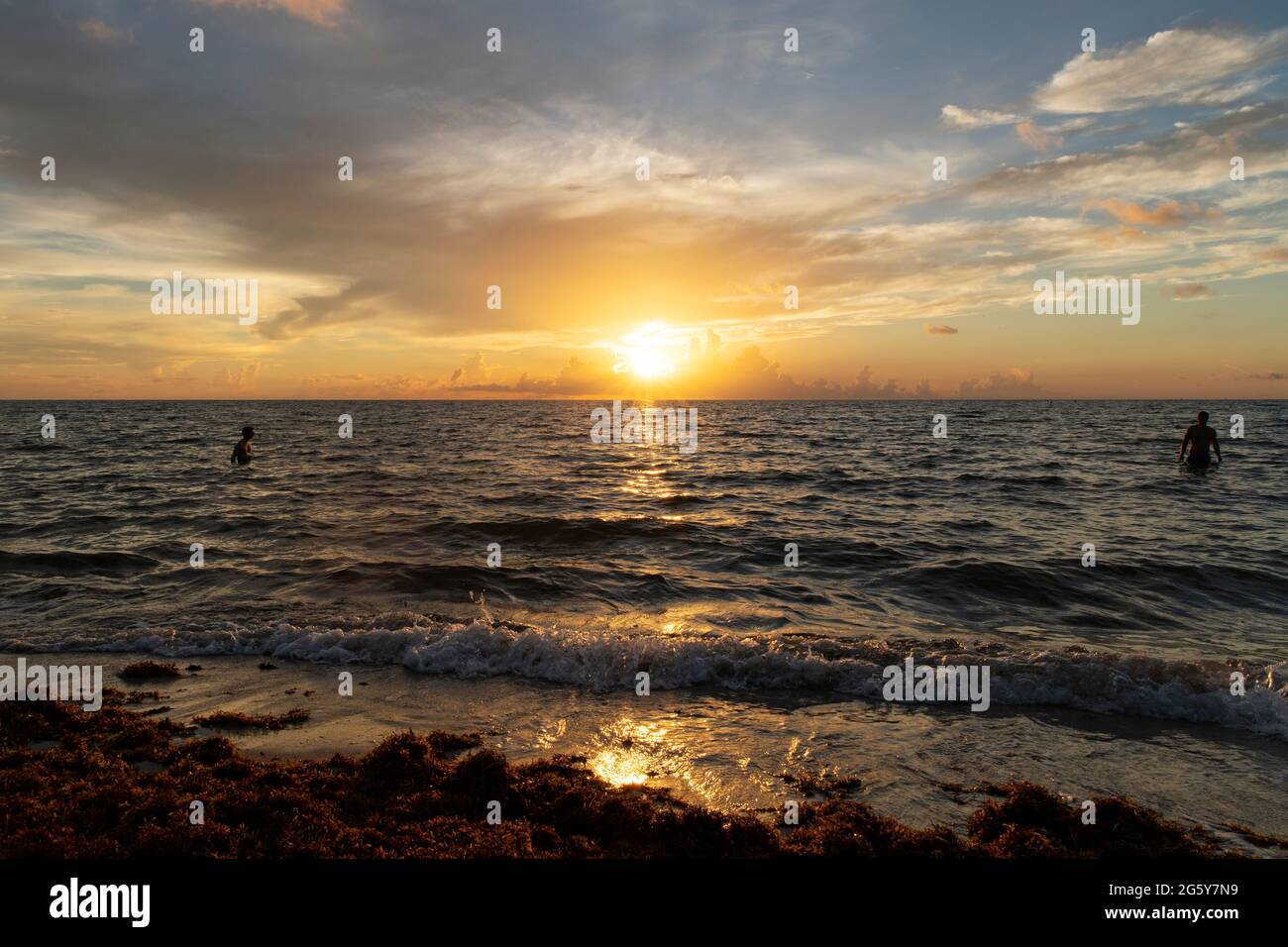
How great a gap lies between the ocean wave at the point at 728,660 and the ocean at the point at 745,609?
0.14 ft

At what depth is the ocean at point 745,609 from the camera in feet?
25.6

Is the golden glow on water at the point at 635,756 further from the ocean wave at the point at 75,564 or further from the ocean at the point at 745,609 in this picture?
the ocean wave at the point at 75,564

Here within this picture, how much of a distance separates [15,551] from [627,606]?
1603cm

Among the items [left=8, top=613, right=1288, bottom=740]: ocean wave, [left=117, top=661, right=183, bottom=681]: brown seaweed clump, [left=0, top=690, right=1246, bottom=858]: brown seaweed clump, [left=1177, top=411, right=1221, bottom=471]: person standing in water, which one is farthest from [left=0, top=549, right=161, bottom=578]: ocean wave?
[left=1177, top=411, right=1221, bottom=471]: person standing in water

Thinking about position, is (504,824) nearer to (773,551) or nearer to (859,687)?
(859,687)

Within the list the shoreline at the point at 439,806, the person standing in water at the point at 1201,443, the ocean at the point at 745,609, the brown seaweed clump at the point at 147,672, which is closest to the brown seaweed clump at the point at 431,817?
the shoreline at the point at 439,806

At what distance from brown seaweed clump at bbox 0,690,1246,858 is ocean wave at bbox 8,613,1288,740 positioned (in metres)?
3.23

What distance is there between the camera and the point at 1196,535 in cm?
1991

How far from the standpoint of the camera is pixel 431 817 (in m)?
5.92

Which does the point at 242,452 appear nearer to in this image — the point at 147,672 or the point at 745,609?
the point at 147,672

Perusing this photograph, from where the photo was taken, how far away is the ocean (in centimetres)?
780

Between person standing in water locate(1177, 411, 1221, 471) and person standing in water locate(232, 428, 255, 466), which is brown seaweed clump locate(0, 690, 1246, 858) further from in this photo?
person standing in water locate(1177, 411, 1221, 471)
